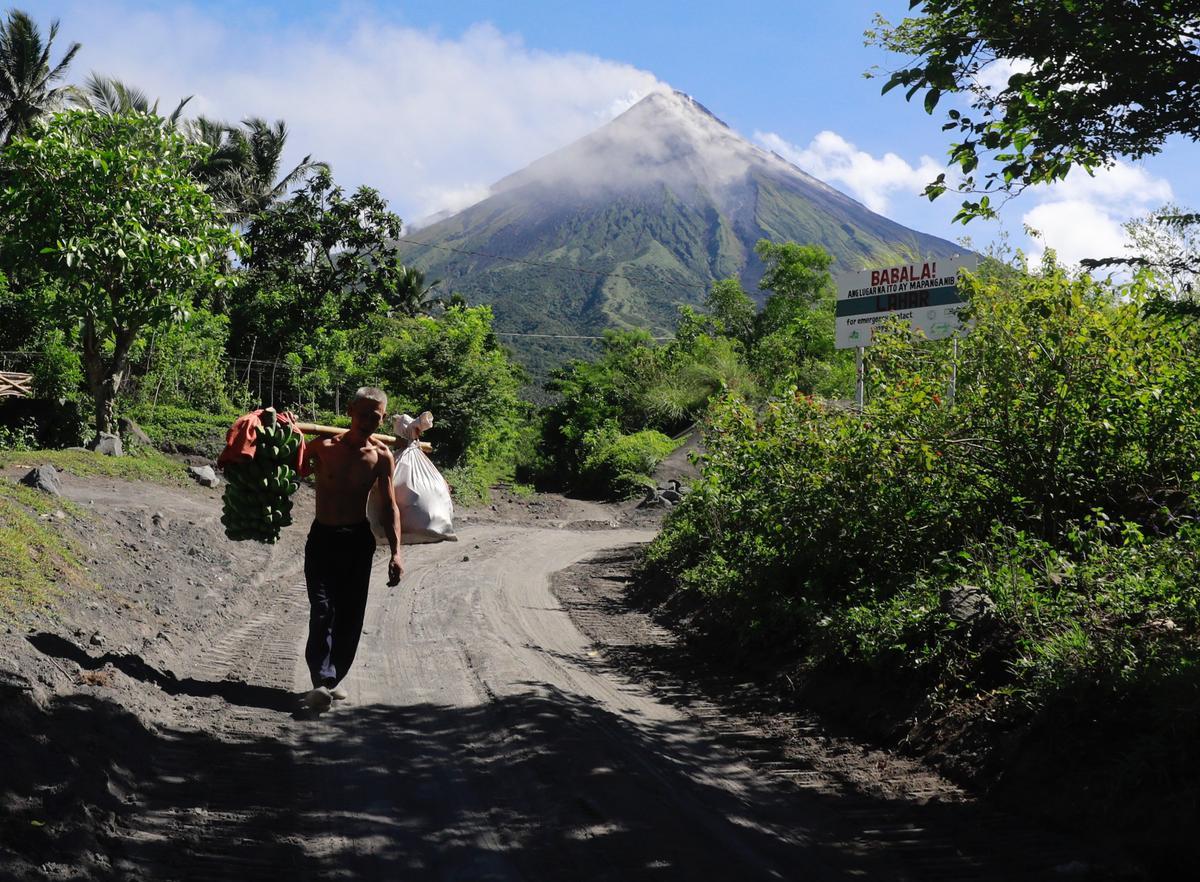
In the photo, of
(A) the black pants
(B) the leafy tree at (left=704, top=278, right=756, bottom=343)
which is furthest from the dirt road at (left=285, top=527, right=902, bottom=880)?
(B) the leafy tree at (left=704, top=278, right=756, bottom=343)

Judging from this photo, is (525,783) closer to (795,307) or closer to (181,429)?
(181,429)

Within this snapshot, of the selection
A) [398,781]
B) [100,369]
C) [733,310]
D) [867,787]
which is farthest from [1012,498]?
[733,310]

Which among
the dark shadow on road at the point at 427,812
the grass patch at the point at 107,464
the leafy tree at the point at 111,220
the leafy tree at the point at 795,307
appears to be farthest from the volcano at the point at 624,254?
the dark shadow on road at the point at 427,812

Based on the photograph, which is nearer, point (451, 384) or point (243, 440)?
point (243, 440)

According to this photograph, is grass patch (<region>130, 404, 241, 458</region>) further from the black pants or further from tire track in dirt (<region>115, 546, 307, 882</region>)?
the black pants

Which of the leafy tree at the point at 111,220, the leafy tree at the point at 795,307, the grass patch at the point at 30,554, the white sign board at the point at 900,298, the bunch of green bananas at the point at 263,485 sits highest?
the leafy tree at the point at 795,307

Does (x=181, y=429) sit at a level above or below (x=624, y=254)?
below

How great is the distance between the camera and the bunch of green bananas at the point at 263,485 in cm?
643

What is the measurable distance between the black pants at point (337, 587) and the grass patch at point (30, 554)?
77.2 inches

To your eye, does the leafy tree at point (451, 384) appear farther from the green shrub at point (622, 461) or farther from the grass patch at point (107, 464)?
the grass patch at point (107, 464)

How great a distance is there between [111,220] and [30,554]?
30.8ft

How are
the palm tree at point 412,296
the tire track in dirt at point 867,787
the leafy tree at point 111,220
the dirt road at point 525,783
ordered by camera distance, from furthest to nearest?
the palm tree at point 412,296, the leafy tree at point 111,220, the tire track in dirt at point 867,787, the dirt road at point 525,783

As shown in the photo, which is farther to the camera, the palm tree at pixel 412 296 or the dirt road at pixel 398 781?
the palm tree at pixel 412 296

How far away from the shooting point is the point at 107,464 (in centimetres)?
1625
